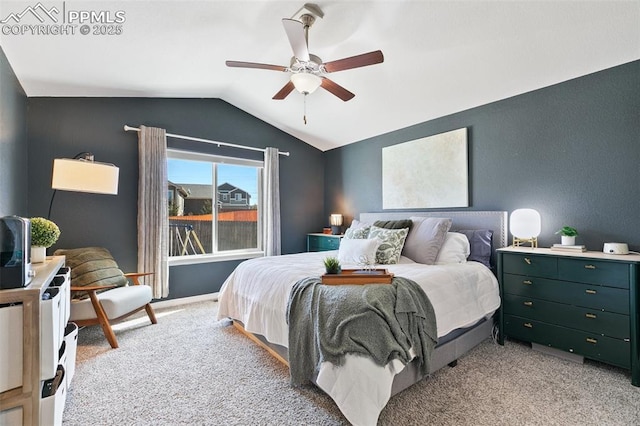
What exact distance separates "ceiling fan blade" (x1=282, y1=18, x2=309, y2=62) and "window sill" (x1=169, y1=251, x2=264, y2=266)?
3.16m

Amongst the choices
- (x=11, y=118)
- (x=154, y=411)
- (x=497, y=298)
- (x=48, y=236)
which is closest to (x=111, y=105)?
(x=11, y=118)

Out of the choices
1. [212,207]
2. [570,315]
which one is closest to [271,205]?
[212,207]

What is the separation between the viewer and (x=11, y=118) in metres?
2.54

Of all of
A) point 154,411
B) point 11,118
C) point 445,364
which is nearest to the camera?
point 154,411

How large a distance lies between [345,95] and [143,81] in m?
2.40

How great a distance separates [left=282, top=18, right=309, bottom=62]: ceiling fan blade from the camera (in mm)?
1904

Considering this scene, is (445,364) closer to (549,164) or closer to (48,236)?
(549,164)

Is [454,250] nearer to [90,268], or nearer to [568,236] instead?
[568,236]

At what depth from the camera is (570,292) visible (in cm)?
234

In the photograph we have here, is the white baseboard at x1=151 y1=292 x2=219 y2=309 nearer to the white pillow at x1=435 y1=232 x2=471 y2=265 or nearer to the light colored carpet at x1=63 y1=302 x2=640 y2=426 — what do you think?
the light colored carpet at x1=63 y1=302 x2=640 y2=426

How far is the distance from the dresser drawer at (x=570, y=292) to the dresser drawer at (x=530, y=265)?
48 mm

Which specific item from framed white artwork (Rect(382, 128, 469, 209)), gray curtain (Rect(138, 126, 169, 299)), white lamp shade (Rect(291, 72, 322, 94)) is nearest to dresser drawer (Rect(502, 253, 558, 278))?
framed white artwork (Rect(382, 128, 469, 209))

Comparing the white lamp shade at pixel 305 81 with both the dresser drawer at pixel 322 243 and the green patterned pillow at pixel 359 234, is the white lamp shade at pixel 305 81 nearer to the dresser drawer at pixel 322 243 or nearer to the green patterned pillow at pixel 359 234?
the green patterned pillow at pixel 359 234

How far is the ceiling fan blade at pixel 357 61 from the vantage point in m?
2.07
